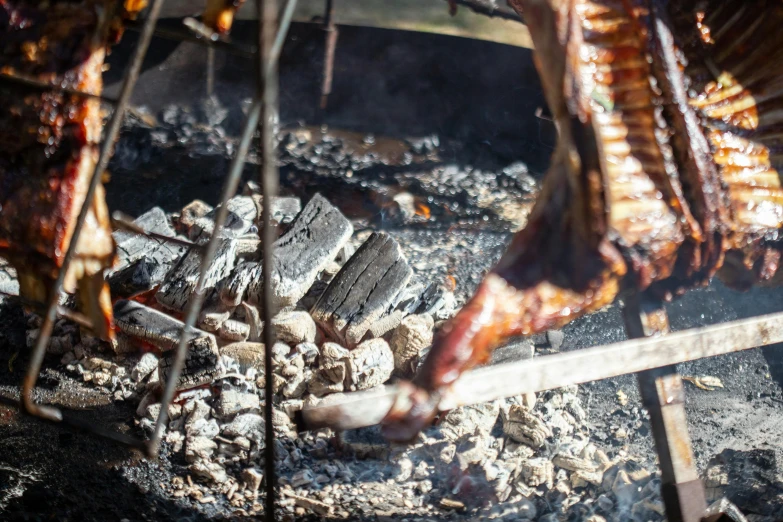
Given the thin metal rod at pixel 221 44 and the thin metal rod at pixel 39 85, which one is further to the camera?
the thin metal rod at pixel 39 85

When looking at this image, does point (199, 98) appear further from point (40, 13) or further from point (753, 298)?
point (753, 298)

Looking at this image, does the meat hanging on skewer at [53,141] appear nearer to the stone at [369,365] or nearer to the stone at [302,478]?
the stone at [302,478]

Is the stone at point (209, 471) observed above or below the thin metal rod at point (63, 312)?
below

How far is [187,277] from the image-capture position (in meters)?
3.91

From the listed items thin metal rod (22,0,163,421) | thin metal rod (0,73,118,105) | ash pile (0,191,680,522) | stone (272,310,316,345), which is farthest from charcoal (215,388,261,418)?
thin metal rod (0,73,118,105)

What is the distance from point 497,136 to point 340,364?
12.3 ft

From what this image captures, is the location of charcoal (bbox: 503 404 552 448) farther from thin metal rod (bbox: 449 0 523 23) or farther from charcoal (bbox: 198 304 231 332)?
thin metal rod (bbox: 449 0 523 23)

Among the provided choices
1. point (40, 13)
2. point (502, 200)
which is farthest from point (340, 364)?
point (502, 200)

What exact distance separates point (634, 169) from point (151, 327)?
2.69 meters

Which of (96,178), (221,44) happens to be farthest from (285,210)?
(221,44)

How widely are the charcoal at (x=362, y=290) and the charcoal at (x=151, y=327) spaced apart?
27.8 inches

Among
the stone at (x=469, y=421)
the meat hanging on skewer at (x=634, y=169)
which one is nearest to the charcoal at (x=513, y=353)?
the stone at (x=469, y=421)

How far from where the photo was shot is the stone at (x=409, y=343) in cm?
379

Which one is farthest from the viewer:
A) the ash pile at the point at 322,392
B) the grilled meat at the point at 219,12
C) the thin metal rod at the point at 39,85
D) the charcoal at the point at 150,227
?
the charcoal at the point at 150,227
